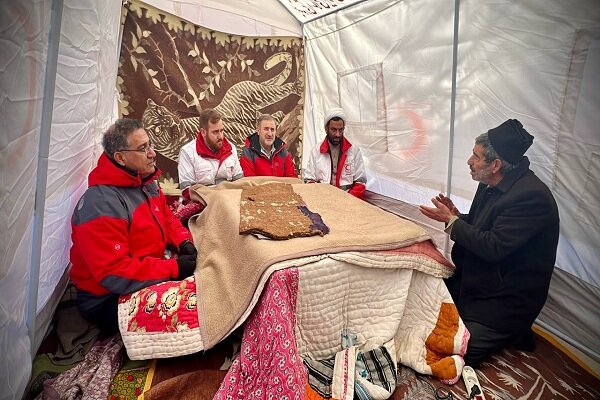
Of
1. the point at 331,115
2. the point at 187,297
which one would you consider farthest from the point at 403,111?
the point at 187,297

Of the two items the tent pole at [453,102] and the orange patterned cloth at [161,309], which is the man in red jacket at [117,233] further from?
the tent pole at [453,102]

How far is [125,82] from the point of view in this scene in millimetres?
3545

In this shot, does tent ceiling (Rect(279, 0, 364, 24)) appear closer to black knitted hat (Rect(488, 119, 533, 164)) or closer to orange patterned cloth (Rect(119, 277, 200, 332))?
black knitted hat (Rect(488, 119, 533, 164))

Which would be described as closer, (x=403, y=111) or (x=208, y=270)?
(x=208, y=270)

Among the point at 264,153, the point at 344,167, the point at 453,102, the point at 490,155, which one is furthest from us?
the point at 344,167

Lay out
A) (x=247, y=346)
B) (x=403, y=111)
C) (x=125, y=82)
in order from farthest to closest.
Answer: (x=125, y=82), (x=403, y=111), (x=247, y=346)

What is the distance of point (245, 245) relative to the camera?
1624mm

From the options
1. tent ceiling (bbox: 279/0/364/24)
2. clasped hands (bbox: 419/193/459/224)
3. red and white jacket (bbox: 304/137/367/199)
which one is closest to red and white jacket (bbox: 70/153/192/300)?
clasped hands (bbox: 419/193/459/224)

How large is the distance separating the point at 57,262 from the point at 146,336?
2.31 feet

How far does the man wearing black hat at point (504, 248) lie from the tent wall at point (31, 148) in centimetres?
176

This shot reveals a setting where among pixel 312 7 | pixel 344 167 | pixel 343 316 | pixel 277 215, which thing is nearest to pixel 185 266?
pixel 277 215

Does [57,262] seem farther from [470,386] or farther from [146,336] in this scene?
[470,386]

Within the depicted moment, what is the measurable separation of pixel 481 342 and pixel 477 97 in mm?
1383

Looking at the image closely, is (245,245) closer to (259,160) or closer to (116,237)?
(116,237)
